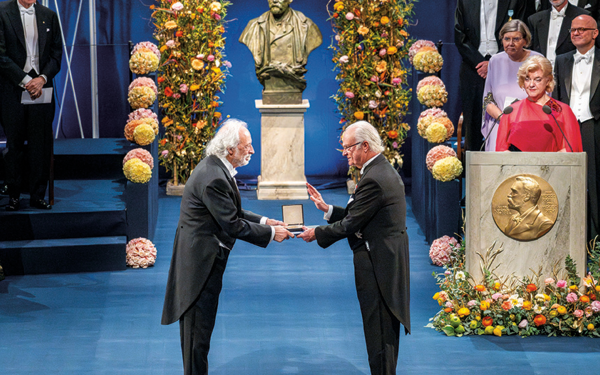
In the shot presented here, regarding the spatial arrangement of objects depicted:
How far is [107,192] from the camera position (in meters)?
7.57

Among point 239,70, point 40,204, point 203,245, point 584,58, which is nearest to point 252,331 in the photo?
point 203,245

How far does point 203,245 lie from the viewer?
153 inches

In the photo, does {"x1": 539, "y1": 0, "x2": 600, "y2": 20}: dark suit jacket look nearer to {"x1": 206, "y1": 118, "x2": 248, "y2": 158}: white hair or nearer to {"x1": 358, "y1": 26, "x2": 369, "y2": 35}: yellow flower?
{"x1": 358, "y1": 26, "x2": 369, "y2": 35}: yellow flower

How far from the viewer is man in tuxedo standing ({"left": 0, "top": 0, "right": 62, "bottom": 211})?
→ 6426 mm

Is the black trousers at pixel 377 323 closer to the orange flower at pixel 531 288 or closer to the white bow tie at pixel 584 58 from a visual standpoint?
the orange flower at pixel 531 288

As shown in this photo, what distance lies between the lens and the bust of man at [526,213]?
4.98 m

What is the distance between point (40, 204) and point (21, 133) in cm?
61

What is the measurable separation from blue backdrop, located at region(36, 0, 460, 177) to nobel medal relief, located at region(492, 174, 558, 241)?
15.8 ft

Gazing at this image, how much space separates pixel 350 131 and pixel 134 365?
1.84 meters

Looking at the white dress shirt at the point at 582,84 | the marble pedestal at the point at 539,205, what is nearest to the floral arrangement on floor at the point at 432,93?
the white dress shirt at the point at 582,84

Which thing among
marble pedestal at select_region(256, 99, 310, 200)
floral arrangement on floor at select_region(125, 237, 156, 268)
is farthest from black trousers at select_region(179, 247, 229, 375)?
marble pedestal at select_region(256, 99, 310, 200)

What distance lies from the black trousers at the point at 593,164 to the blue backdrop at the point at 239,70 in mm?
3771

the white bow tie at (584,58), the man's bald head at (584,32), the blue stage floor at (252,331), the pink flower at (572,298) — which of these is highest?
the man's bald head at (584,32)

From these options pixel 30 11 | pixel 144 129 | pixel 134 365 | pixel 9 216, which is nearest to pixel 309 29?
pixel 144 129
